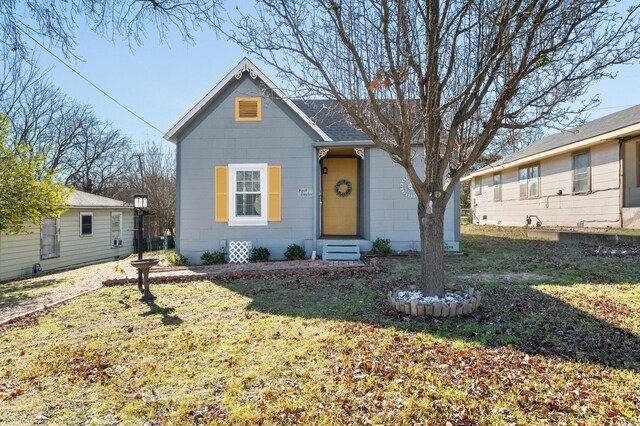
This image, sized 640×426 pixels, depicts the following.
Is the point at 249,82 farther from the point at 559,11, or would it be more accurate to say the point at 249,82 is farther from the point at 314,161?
the point at 559,11

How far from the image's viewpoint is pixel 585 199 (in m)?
12.8

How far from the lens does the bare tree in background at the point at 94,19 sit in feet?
8.61

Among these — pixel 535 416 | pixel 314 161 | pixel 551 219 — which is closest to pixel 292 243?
pixel 314 161

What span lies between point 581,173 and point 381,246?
29.8ft

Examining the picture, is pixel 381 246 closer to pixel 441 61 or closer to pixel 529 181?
pixel 441 61

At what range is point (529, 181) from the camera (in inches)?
645

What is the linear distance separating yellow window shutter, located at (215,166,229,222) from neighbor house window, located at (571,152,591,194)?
13026 mm

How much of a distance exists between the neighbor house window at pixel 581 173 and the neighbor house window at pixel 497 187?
18.7ft

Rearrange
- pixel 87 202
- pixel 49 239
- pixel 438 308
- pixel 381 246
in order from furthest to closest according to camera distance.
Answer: pixel 87 202 < pixel 49 239 < pixel 381 246 < pixel 438 308

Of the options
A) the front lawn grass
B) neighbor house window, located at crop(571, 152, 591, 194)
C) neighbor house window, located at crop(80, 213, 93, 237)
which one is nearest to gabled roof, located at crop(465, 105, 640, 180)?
neighbor house window, located at crop(571, 152, 591, 194)

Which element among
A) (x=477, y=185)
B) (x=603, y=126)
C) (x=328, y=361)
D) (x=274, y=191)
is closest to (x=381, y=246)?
(x=274, y=191)

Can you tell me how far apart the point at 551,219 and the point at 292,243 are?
39.4 feet

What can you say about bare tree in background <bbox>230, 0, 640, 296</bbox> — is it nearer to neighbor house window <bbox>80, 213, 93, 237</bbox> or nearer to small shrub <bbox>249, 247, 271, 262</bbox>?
small shrub <bbox>249, 247, 271, 262</bbox>

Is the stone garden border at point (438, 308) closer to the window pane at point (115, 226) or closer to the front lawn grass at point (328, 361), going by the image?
the front lawn grass at point (328, 361)
